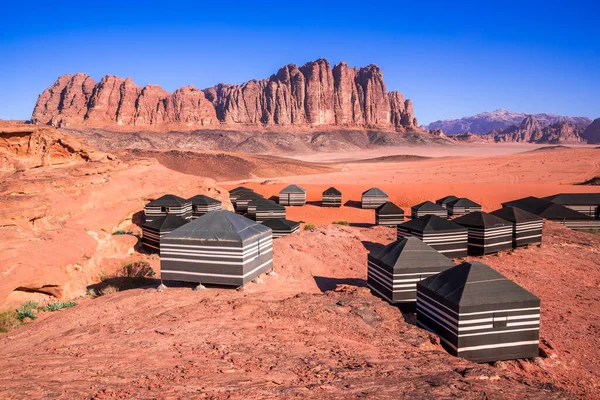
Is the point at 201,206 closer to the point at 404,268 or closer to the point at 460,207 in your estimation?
the point at 404,268

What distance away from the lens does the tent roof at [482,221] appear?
56.1ft

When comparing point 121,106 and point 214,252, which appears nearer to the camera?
point 214,252

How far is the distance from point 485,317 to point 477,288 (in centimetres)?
54

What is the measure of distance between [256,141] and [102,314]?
419ft

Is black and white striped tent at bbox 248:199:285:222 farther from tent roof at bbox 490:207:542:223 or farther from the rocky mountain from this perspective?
the rocky mountain

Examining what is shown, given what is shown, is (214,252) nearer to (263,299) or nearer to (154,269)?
(263,299)

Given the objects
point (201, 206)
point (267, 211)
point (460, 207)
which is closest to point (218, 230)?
point (201, 206)

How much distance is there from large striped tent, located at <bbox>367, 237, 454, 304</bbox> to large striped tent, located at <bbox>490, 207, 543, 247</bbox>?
8.90m

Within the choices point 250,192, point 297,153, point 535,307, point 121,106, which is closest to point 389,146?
point 297,153

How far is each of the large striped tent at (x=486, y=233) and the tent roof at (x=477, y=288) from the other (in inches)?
361

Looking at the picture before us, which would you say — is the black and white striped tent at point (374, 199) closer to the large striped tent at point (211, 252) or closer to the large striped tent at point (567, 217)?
the large striped tent at point (567, 217)

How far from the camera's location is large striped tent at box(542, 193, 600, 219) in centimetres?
2420

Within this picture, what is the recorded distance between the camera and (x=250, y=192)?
33156 mm

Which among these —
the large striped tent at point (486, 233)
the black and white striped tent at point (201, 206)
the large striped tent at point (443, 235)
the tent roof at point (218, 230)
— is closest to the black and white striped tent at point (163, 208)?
the black and white striped tent at point (201, 206)
